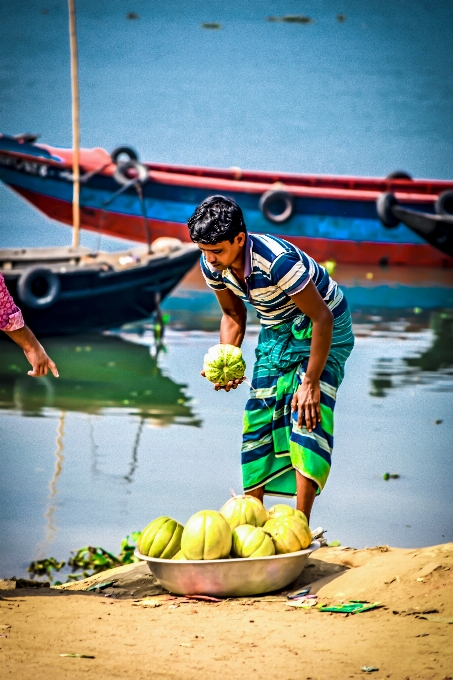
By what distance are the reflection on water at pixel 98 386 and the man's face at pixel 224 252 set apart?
319 centimetres

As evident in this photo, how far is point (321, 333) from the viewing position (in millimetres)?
3158

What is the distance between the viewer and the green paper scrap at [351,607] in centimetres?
282

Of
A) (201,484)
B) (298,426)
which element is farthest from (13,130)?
(298,426)

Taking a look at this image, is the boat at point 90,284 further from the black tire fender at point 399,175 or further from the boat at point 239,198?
the black tire fender at point 399,175

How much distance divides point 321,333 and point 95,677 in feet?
4.34

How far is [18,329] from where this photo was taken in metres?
3.16

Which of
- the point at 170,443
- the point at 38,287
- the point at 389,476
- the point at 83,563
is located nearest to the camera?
the point at 83,563

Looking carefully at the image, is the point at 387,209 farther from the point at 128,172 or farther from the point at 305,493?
the point at 305,493

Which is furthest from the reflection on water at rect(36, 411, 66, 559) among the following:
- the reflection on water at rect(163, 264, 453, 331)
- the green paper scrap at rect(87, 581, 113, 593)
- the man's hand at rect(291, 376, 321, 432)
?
Answer: the reflection on water at rect(163, 264, 453, 331)

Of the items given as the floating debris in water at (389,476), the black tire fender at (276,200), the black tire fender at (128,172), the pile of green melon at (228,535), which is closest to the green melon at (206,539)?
the pile of green melon at (228,535)

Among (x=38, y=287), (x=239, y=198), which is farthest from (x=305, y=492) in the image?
(x=239, y=198)

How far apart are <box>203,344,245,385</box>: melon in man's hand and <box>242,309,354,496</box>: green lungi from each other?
0.35 feet

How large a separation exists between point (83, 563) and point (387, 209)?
33.3 ft

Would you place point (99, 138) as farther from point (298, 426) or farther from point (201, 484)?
point (298, 426)
